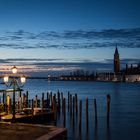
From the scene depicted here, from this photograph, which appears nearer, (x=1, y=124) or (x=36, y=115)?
(x=1, y=124)

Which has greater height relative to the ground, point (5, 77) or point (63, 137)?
point (5, 77)

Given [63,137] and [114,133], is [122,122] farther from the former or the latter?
[63,137]

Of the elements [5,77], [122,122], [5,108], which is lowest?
[122,122]

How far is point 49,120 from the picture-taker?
24750mm

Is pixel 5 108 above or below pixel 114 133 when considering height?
above

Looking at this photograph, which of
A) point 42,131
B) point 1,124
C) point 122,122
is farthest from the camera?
point 122,122

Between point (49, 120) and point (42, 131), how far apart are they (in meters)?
13.6

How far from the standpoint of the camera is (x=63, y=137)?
10.7 m

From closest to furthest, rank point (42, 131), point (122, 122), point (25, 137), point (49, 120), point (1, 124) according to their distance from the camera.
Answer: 1. point (25, 137)
2. point (42, 131)
3. point (1, 124)
4. point (49, 120)
5. point (122, 122)

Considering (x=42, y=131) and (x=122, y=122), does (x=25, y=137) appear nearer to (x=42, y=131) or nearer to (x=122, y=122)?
(x=42, y=131)

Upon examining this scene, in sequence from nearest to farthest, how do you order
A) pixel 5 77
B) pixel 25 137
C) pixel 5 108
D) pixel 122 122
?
1. pixel 25 137
2. pixel 5 77
3. pixel 5 108
4. pixel 122 122

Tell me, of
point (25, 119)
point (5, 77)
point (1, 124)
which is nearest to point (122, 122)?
point (25, 119)

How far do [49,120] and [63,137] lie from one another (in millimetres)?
14219

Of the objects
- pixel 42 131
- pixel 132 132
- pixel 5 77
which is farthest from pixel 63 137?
pixel 132 132
